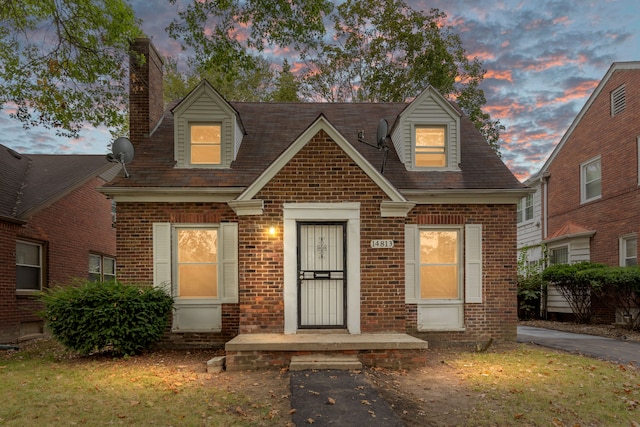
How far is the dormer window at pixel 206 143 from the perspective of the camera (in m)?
10.4

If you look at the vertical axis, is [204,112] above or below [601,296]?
above

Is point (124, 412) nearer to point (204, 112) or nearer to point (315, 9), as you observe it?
point (204, 112)

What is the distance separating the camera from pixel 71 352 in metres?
9.12

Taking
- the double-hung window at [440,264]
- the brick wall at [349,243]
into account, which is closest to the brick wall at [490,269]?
the double-hung window at [440,264]

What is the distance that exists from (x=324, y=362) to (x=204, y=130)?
615 centimetres

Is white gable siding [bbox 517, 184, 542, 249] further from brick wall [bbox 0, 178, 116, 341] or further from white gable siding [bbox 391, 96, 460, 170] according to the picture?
brick wall [bbox 0, 178, 116, 341]

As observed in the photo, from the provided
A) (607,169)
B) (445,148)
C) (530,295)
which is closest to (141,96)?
(445,148)

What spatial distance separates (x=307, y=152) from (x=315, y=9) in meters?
2.93

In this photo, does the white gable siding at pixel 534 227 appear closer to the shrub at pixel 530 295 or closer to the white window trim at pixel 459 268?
the shrub at pixel 530 295

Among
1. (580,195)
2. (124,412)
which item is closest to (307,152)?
(124,412)

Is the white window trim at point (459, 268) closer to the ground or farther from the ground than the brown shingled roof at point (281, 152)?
closer to the ground

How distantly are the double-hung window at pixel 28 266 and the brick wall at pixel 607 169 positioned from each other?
17.8 metres

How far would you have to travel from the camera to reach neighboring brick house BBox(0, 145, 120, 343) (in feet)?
38.8

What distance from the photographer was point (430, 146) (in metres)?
10.6
